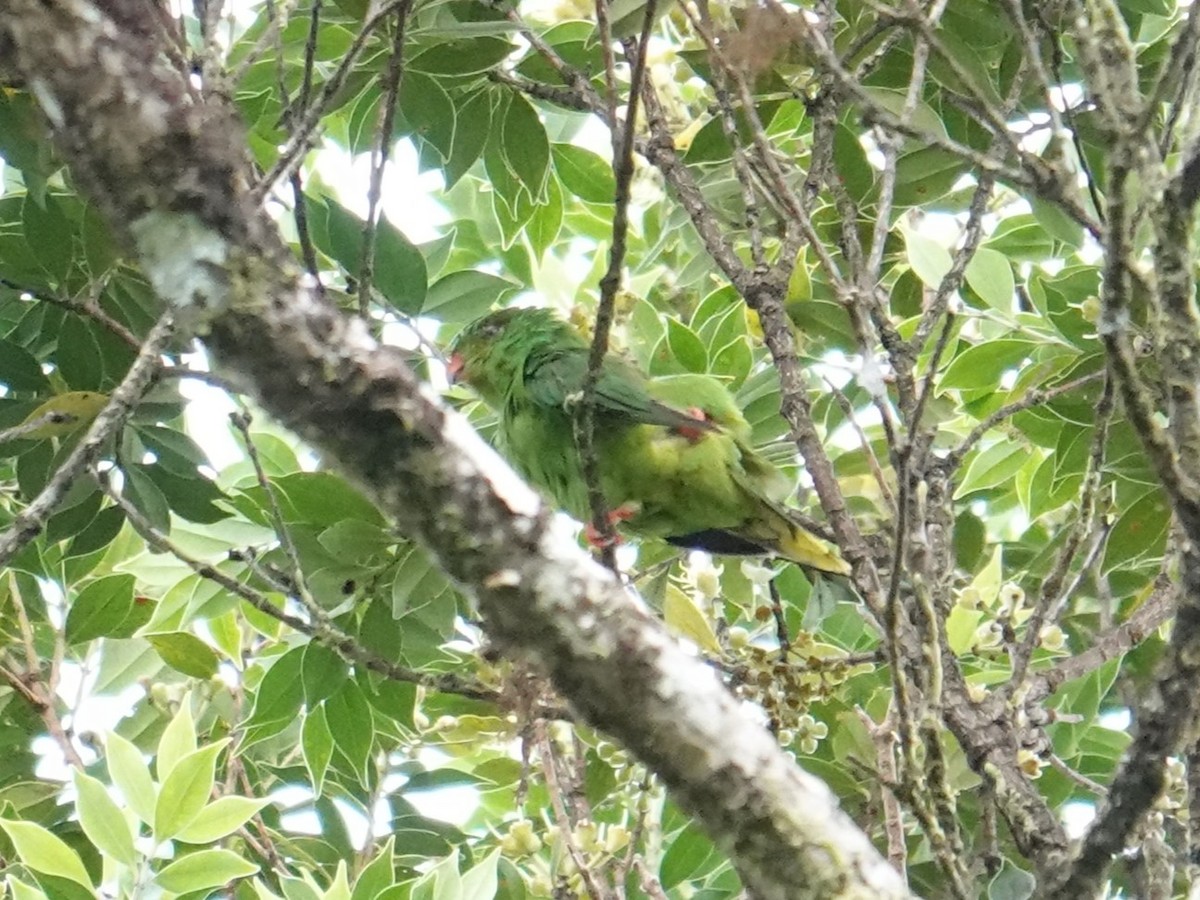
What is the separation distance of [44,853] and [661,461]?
1543mm

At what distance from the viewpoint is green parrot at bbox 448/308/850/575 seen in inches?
120

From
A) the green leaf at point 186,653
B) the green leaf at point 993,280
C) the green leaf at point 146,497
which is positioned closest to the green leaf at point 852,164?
the green leaf at point 993,280

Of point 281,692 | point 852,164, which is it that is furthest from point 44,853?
point 852,164

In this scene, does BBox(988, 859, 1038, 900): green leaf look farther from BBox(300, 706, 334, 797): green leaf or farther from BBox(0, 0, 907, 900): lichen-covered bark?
BBox(300, 706, 334, 797): green leaf

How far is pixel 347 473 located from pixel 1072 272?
180 cm

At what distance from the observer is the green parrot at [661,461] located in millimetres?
3055

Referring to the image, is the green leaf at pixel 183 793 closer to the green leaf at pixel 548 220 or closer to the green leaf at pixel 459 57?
the green leaf at pixel 459 57

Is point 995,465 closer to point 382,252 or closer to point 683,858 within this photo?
point 683,858

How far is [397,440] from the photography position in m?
1.25

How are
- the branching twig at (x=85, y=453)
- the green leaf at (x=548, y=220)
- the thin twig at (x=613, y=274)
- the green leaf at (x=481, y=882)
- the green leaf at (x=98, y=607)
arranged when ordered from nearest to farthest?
1. the thin twig at (x=613, y=274)
2. the branching twig at (x=85, y=453)
3. the green leaf at (x=481, y=882)
4. the green leaf at (x=98, y=607)
5. the green leaf at (x=548, y=220)

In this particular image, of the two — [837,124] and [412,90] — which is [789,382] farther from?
[412,90]

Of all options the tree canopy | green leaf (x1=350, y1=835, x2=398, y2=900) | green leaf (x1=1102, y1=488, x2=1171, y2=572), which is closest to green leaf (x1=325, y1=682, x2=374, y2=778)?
the tree canopy

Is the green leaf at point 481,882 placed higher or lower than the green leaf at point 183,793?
lower

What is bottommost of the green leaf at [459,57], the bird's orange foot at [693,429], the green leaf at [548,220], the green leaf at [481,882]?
the green leaf at [481,882]
